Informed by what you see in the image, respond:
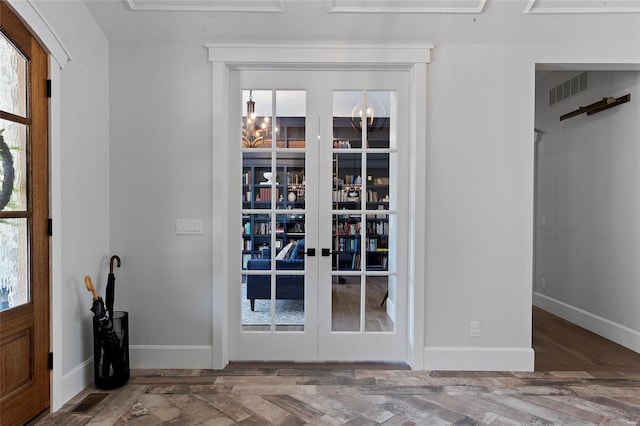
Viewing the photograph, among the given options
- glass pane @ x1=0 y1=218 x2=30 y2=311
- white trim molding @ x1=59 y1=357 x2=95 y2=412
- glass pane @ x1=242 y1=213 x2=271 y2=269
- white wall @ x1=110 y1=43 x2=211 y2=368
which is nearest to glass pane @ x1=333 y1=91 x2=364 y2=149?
glass pane @ x1=242 y1=213 x2=271 y2=269

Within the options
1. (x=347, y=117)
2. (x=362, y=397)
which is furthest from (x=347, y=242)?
(x=362, y=397)

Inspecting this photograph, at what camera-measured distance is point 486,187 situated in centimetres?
268

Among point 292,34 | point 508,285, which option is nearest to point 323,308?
point 508,285

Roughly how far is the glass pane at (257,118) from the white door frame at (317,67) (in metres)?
0.15

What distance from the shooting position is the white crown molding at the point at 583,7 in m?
2.45

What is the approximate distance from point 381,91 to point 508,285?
183cm

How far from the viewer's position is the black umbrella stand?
2332 millimetres

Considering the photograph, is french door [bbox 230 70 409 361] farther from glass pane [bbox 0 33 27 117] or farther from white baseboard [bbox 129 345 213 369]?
glass pane [bbox 0 33 27 117]

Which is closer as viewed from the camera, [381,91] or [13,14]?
[13,14]

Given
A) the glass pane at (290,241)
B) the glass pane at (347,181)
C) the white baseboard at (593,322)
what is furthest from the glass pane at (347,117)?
the white baseboard at (593,322)

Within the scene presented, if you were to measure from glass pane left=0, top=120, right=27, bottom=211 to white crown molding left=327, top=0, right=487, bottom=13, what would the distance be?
2124mm

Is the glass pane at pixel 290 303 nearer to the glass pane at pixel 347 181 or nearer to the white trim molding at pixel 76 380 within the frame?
the glass pane at pixel 347 181

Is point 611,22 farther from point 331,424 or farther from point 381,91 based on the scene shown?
point 331,424

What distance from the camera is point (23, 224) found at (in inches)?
80.2
